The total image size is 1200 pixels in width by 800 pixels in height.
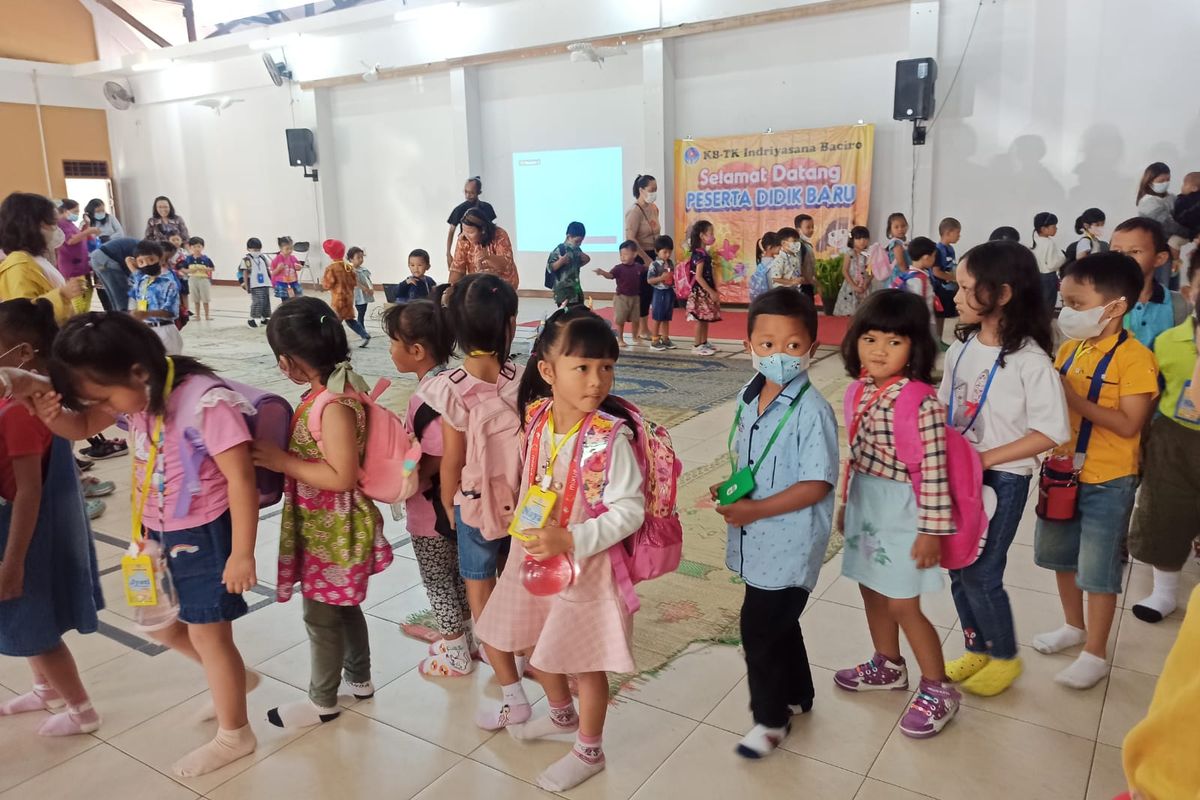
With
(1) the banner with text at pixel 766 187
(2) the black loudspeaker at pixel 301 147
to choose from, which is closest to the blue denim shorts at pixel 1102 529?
(1) the banner with text at pixel 766 187

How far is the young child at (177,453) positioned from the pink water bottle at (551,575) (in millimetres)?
619

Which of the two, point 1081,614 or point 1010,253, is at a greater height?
point 1010,253

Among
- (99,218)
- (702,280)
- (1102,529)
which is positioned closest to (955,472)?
(1102,529)

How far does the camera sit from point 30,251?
3713 millimetres

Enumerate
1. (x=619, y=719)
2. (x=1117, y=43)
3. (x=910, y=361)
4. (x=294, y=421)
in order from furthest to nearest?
(x=1117, y=43) → (x=619, y=719) → (x=294, y=421) → (x=910, y=361)

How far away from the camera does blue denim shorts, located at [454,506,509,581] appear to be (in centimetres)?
209

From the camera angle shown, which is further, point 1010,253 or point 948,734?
point 948,734

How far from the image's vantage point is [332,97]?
44.2 ft

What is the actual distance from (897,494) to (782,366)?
439 millimetres

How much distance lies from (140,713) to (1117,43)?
9343mm

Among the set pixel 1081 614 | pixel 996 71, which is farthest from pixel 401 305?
pixel 996 71

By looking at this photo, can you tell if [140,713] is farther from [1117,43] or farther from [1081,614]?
[1117,43]

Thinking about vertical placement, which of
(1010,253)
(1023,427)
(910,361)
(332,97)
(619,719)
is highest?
(332,97)

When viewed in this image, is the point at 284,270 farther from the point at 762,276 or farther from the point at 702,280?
the point at 762,276
